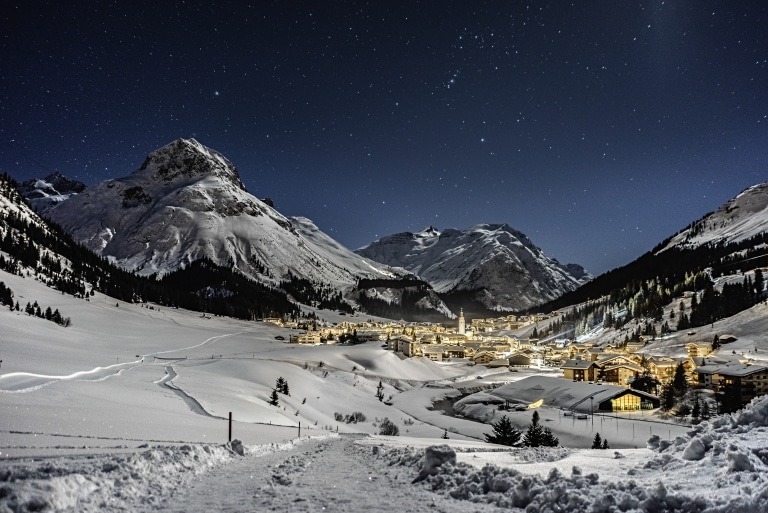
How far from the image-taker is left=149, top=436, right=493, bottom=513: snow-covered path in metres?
8.31

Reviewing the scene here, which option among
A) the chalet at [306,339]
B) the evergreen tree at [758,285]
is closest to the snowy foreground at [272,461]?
the chalet at [306,339]

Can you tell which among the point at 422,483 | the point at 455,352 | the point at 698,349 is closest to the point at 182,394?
the point at 422,483

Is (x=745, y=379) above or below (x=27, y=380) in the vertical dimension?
below

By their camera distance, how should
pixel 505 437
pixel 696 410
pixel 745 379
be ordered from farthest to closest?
pixel 745 379 → pixel 696 410 → pixel 505 437

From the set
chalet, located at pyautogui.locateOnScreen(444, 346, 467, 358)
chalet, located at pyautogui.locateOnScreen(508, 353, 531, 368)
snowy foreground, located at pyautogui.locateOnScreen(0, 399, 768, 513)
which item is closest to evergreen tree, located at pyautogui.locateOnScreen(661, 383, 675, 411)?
snowy foreground, located at pyautogui.locateOnScreen(0, 399, 768, 513)

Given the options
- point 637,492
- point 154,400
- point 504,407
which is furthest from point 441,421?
point 637,492

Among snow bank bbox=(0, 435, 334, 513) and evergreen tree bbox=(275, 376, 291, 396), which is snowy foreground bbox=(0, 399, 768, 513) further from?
evergreen tree bbox=(275, 376, 291, 396)

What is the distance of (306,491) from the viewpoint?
9.59 m

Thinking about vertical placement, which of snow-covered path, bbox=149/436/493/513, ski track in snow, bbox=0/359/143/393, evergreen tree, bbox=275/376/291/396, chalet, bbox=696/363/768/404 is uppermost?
snow-covered path, bbox=149/436/493/513

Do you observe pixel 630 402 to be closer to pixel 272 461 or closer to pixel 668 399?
pixel 668 399

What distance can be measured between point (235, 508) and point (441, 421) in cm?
5365

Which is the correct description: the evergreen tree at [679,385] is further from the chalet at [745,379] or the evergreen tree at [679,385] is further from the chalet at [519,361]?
the chalet at [519,361]

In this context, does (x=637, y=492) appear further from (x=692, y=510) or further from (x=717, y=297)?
(x=717, y=297)

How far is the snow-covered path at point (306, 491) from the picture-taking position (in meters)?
8.31
